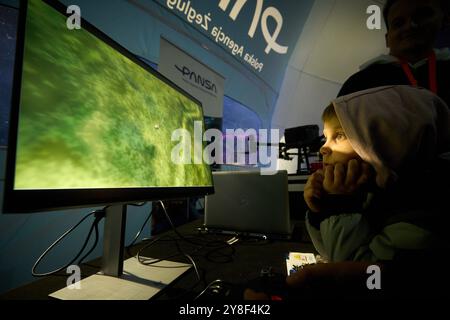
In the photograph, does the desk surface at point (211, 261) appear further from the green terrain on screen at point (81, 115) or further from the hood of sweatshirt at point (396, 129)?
the hood of sweatshirt at point (396, 129)

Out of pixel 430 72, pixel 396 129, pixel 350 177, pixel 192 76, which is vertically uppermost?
pixel 192 76

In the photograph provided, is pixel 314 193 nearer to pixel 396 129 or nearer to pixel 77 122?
pixel 396 129

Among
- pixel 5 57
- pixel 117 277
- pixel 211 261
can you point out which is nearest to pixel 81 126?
pixel 117 277

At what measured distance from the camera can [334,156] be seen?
0.52m

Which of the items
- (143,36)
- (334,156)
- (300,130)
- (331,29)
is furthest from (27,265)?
(331,29)

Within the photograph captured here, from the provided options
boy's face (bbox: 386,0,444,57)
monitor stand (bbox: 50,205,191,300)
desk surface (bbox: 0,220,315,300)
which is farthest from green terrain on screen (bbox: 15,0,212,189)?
boy's face (bbox: 386,0,444,57)

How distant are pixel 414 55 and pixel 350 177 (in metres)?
0.90

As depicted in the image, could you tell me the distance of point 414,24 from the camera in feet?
2.84

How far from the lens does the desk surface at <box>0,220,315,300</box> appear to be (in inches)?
17.8

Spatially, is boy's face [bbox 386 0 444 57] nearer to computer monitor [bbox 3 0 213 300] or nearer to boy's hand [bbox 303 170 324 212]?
boy's hand [bbox 303 170 324 212]

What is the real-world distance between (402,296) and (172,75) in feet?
5.12

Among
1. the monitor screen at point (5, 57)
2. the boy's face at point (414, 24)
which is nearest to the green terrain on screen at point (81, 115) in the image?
the monitor screen at point (5, 57)

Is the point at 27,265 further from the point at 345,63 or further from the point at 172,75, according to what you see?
the point at 345,63

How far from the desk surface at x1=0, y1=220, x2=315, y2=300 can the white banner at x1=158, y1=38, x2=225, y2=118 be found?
3.69ft
